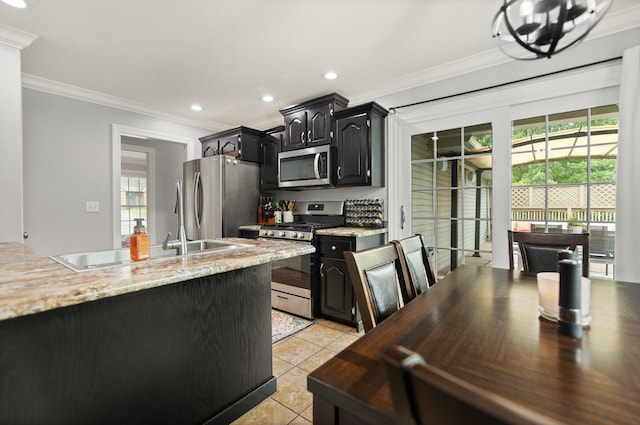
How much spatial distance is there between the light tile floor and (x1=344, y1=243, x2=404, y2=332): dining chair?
2.89ft

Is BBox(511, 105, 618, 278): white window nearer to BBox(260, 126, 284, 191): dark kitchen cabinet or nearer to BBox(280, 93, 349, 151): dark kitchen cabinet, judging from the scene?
BBox(280, 93, 349, 151): dark kitchen cabinet

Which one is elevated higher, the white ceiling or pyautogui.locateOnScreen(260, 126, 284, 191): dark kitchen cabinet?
the white ceiling

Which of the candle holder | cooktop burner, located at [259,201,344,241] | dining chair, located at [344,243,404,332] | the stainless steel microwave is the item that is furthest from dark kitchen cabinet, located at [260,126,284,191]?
the candle holder

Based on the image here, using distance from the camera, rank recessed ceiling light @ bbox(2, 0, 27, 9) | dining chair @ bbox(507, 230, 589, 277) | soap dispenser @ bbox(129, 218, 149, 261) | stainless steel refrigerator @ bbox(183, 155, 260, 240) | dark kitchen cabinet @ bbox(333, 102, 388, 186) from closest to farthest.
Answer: soap dispenser @ bbox(129, 218, 149, 261)
dining chair @ bbox(507, 230, 589, 277)
recessed ceiling light @ bbox(2, 0, 27, 9)
dark kitchen cabinet @ bbox(333, 102, 388, 186)
stainless steel refrigerator @ bbox(183, 155, 260, 240)

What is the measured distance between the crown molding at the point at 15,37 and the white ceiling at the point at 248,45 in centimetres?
→ 6

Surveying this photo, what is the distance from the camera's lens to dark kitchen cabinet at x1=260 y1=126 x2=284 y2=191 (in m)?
3.86

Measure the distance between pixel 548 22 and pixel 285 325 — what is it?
279 cm

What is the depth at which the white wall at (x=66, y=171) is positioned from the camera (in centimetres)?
304

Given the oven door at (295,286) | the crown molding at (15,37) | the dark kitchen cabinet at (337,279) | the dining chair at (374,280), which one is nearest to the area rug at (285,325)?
the oven door at (295,286)

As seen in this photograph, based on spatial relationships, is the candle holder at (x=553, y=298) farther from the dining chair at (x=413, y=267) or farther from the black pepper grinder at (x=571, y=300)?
the dining chair at (x=413, y=267)

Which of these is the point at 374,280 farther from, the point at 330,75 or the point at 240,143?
the point at 240,143

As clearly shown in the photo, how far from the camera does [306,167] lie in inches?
135

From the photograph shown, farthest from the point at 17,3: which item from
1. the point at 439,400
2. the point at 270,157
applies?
the point at 439,400

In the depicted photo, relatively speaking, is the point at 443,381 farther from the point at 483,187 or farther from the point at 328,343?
the point at 483,187
